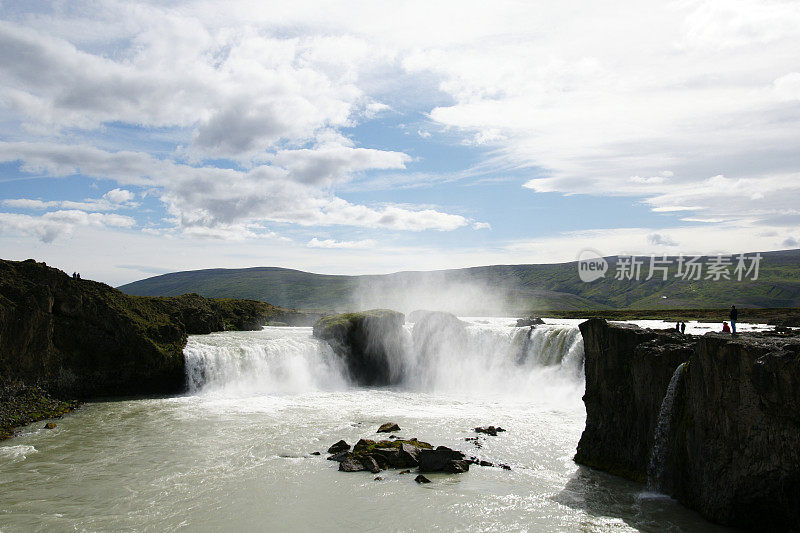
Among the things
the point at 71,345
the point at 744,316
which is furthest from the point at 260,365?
the point at 744,316

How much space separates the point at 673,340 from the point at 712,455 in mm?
5296

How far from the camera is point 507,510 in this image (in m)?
16.4

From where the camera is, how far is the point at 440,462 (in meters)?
20.3

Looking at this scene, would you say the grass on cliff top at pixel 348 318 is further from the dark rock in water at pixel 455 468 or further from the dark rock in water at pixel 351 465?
the dark rock in water at pixel 455 468

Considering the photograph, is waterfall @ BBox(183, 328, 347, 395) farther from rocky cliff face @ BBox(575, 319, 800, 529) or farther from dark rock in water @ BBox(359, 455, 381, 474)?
rocky cliff face @ BBox(575, 319, 800, 529)

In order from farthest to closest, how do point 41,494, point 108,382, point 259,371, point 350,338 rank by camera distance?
point 350,338
point 259,371
point 108,382
point 41,494

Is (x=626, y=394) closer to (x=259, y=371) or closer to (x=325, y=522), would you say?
(x=325, y=522)

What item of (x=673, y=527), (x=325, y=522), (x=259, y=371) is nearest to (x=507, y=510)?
(x=673, y=527)

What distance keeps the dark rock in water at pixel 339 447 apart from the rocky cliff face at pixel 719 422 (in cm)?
1153

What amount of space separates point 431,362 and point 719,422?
35.0 m

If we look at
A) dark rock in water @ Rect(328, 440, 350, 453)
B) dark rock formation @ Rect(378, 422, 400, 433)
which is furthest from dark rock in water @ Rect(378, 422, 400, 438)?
dark rock in water @ Rect(328, 440, 350, 453)

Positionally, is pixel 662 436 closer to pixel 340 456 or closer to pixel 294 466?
pixel 340 456

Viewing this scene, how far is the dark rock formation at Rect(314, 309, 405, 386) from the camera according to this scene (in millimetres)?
47656

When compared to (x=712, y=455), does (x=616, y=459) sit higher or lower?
lower
